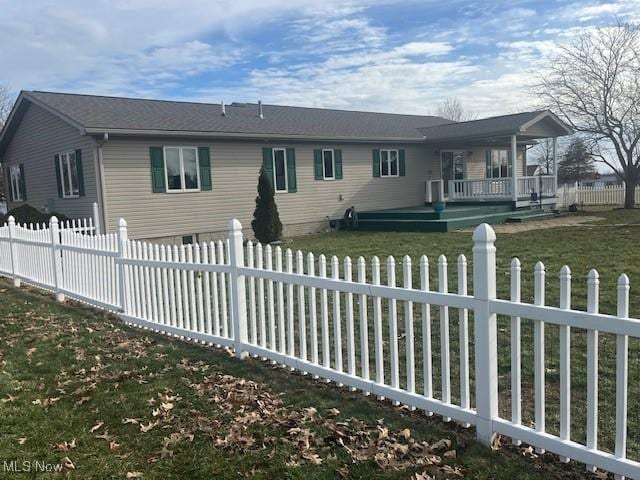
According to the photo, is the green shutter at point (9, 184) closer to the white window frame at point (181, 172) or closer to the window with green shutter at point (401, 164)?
the white window frame at point (181, 172)

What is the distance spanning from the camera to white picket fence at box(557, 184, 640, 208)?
1060 inches

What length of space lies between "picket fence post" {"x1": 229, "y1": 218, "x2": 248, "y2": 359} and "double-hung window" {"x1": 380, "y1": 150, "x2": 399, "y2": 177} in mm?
16802

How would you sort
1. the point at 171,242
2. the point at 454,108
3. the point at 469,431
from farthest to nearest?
the point at 454,108, the point at 171,242, the point at 469,431

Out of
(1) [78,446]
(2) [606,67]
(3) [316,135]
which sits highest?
(2) [606,67]

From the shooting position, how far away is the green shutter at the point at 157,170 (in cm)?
1534

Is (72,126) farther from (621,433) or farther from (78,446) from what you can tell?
(621,433)

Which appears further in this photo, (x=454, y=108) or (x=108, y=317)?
(x=454, y=108)

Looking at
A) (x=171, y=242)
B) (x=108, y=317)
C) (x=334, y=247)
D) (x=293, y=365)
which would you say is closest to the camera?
(x=293, y=365)

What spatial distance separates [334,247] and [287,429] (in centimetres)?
1040

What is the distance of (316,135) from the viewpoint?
18.6 meters

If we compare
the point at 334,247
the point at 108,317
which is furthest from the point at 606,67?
the point at 108,317

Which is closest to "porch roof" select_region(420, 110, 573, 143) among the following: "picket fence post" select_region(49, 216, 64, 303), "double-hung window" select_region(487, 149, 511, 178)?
"double-hung window" select_region(487, 149, 511, 178)

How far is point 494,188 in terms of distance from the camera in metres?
23.4

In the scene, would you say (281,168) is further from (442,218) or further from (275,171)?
(442,218)
